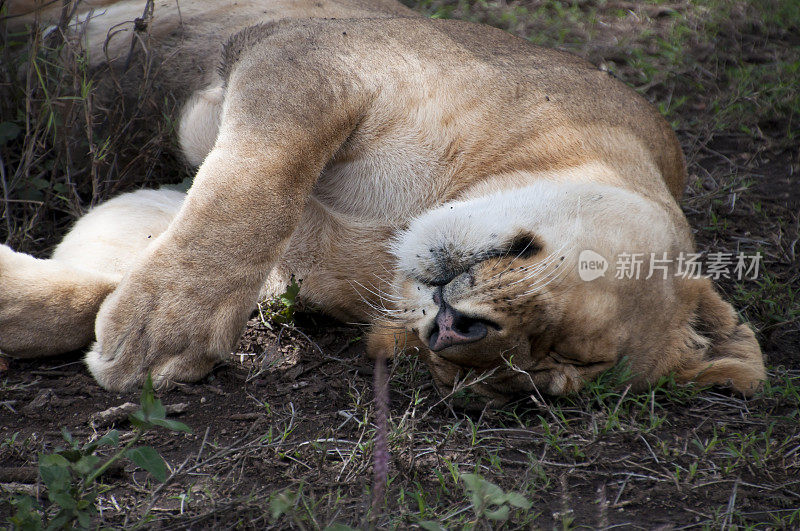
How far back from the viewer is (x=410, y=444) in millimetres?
2539

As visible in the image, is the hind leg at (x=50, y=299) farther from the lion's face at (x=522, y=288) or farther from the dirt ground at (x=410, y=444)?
the lion's face at (x=522, y=288)

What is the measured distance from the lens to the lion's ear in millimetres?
3006

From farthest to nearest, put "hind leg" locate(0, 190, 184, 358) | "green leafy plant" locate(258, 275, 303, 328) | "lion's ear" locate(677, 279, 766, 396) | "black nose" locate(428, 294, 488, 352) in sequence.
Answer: "green leafy plant" locate(258, 275, 303, 328) → "lion's ear" locate(677, 279, 766, 396) → "hind leg" locate(0, 190, 184, 358) → "black nose" locate(428, 294, 488, 352)

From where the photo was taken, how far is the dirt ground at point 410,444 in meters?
2.24

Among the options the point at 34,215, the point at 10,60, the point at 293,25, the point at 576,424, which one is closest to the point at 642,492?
the point at 576,424

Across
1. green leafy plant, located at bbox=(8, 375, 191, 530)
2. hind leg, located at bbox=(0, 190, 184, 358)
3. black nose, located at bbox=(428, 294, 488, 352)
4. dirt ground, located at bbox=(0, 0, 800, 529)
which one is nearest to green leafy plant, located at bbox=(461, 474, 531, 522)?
dirt ground, located at bbox=(0, 0, 800, 529)

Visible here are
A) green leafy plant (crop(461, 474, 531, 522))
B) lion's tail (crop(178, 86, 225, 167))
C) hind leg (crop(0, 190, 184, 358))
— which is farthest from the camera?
lion's tail (crop(178, 86, 225, 167))

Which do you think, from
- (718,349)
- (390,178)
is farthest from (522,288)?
(718,349)

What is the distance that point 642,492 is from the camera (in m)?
2.44

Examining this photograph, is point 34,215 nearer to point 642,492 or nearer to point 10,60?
point 10,60

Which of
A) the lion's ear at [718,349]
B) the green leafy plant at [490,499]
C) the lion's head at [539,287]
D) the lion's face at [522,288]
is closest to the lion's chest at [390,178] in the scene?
the lion's head at [539,287]

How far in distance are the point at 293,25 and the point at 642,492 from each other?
2.25 metres

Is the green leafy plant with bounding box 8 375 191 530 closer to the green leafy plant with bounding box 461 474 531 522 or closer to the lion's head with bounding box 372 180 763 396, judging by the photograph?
the green leafy plant with bounding box 461 474 531 522

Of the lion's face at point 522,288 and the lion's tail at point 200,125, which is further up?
the lion's tail at point 200,125
